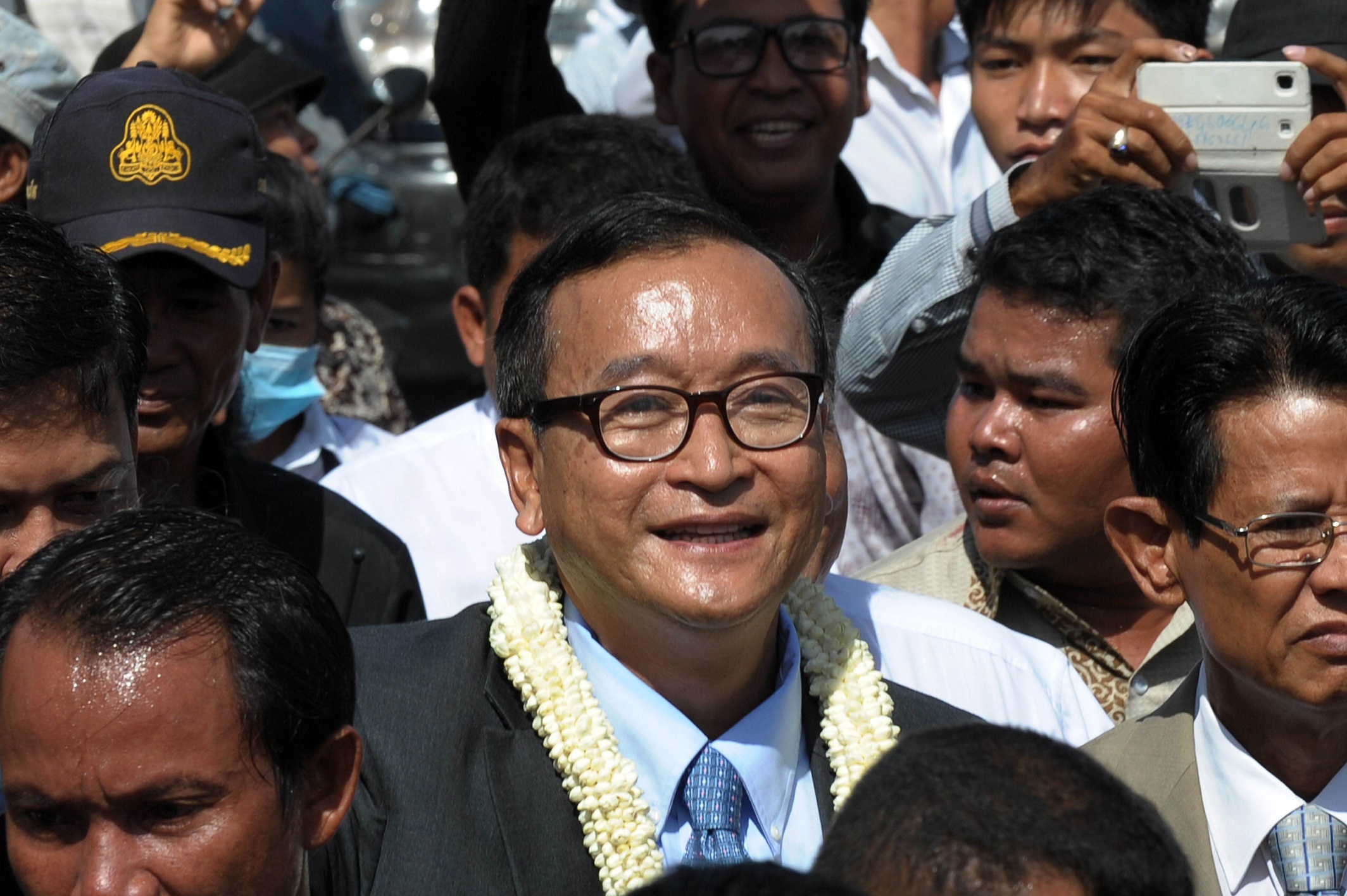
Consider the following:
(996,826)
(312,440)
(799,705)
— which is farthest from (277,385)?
(996,826)

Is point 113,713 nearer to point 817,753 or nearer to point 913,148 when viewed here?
point 817,753

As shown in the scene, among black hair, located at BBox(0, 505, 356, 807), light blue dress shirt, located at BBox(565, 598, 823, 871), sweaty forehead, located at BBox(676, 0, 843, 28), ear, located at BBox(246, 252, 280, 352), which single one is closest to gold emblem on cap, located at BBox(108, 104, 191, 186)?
ear, located at BBox(246, 252, 280, 352)

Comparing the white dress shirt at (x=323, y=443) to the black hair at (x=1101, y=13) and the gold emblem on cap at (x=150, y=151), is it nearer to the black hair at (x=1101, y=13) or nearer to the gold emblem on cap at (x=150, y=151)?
the gold emblem on cap at (x=150, y=151)

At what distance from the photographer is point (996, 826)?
1.84m

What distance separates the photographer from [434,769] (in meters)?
2.62

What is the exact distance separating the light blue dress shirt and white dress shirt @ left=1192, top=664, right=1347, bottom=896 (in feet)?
2.01

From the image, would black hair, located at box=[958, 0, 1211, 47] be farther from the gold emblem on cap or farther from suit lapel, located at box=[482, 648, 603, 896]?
suit lapel, located at box=[482, 648, 603, 896]

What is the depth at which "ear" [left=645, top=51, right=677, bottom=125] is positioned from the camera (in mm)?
4984

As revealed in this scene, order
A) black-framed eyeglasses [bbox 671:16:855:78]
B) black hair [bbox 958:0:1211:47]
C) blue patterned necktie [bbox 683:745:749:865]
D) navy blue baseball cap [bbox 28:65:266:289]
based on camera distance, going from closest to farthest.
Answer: blue patterned necktie [bbox 683:745:749:865]
navy blue baseball cap [bbox 28:65:266:289]
black hair [bbox 958:0:1211:47]
black-framed eyeglasses [bbox 671:16:855:78]

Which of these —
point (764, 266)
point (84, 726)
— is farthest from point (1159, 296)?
point (84, 726)

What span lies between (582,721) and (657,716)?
12cm

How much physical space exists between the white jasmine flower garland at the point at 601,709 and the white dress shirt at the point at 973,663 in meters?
0.26

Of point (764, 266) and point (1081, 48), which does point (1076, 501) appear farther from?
point (1081, 48)

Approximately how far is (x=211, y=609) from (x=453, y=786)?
0.52m
